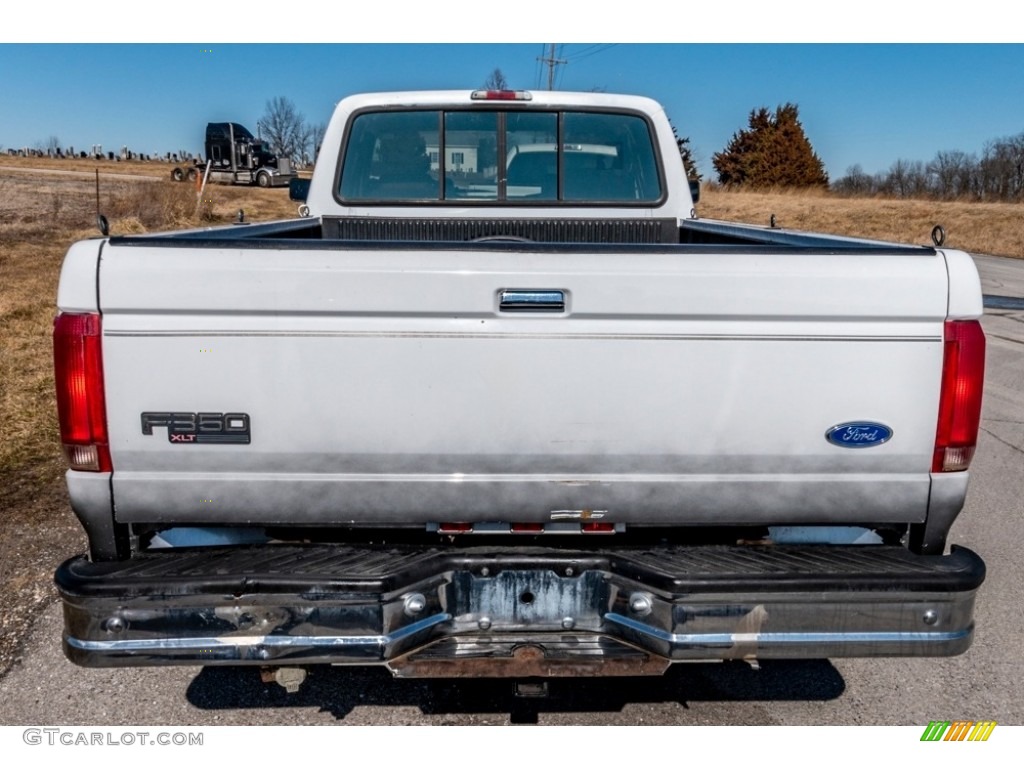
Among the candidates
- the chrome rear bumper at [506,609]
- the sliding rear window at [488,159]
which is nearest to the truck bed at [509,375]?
the chrome rear bumper at [506,609]

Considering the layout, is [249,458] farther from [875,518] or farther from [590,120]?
[590,120]

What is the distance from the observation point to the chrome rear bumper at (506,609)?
236cm

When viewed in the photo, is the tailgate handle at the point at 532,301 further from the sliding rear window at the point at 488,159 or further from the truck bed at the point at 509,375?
the sliding rear window at the point at 488,159

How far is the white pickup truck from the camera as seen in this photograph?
2340mm

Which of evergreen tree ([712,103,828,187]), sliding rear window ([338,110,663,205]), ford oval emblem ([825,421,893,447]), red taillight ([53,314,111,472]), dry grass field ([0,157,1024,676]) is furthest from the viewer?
evergreen tree ([712,103,828,187])

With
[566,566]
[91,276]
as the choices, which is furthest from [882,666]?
[91,276]

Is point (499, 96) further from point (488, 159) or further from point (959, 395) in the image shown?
point (959, 395)

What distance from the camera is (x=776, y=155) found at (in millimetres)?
54312

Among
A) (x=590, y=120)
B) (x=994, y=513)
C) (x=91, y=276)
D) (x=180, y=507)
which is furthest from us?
(x=994, y=513)

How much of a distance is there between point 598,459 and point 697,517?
348 mm

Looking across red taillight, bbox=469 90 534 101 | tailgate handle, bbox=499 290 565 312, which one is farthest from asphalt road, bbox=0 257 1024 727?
red taillight, bbox=469 90 534 101

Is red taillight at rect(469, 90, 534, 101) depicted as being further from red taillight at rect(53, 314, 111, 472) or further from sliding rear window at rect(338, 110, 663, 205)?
red taillight at rect(53, 314, 111, 472)

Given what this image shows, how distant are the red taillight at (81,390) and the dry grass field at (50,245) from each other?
1570mm

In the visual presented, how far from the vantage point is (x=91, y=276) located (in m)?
2.29
